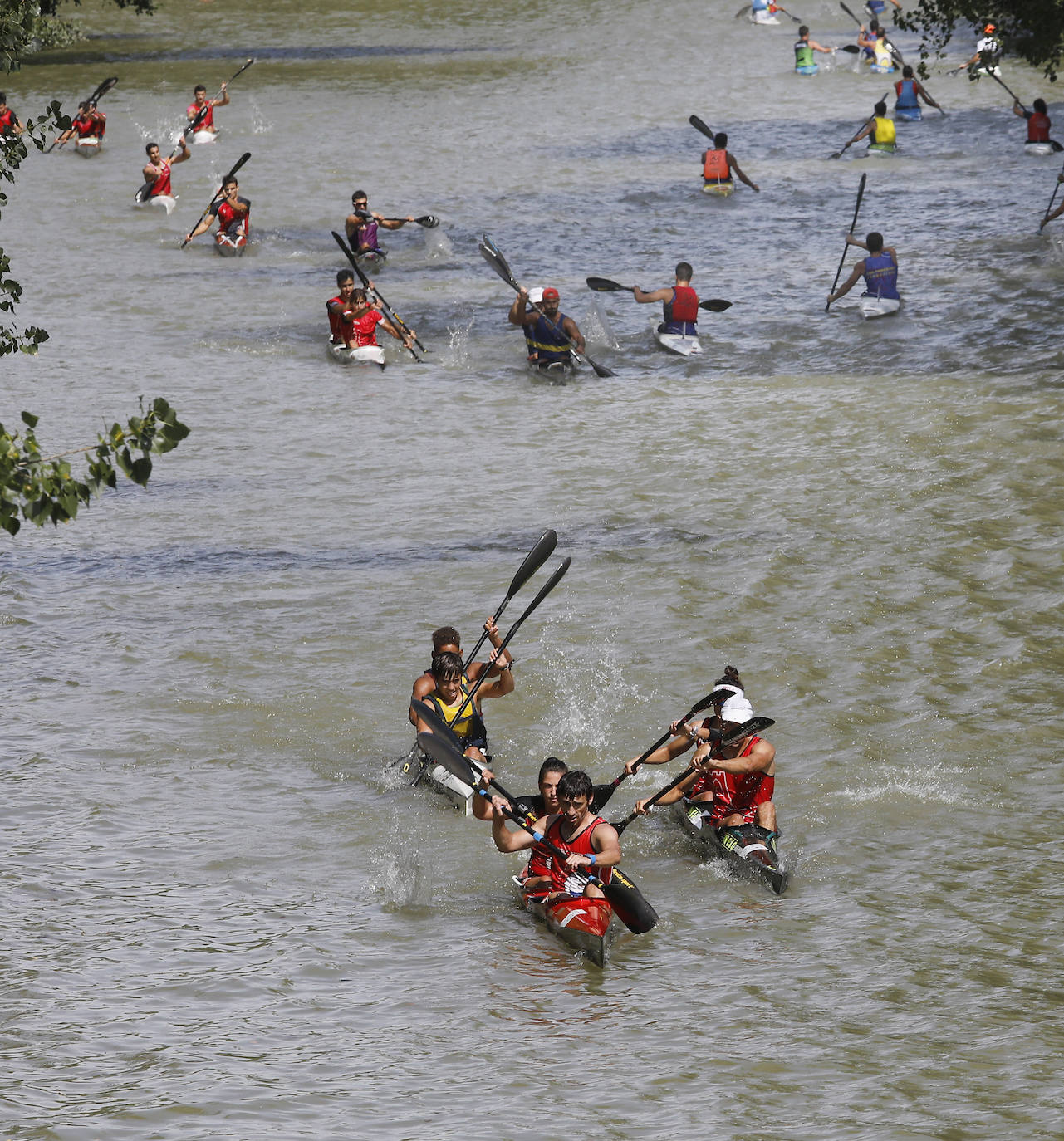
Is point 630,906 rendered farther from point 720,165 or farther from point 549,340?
point 720,165

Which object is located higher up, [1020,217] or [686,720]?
[1020,217]

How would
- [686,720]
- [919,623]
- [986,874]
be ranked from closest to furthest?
[986,874] < [686,720] < [919,623]

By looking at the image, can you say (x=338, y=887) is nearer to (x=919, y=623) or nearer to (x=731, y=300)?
(x=919, y=623)

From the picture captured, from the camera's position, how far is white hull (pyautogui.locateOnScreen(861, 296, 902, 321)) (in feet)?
74.6

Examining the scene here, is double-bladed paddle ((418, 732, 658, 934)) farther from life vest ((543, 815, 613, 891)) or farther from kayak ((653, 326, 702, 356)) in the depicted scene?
kayak ((653, 326, 702, 356))

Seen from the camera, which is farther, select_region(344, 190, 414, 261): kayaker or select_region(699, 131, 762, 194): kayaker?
select_region(699, 131, 762, 194): kayaker

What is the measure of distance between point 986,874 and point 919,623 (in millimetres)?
4029

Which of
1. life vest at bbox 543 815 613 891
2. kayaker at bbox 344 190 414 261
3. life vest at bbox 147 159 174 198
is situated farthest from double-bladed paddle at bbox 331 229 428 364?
life vest at bbox 543 815 613 891

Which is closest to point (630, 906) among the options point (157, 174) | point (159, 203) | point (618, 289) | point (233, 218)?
point (618, 289)

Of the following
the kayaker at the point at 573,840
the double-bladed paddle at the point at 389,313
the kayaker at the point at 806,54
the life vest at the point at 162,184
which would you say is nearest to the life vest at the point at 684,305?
the double-bladed paddle at the point at 389,313

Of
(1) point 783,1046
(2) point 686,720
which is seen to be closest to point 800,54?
(2) point 686,720

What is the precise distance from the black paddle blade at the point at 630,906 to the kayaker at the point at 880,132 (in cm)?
2686

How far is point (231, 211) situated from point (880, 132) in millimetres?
14283

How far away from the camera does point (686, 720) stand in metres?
11.2
